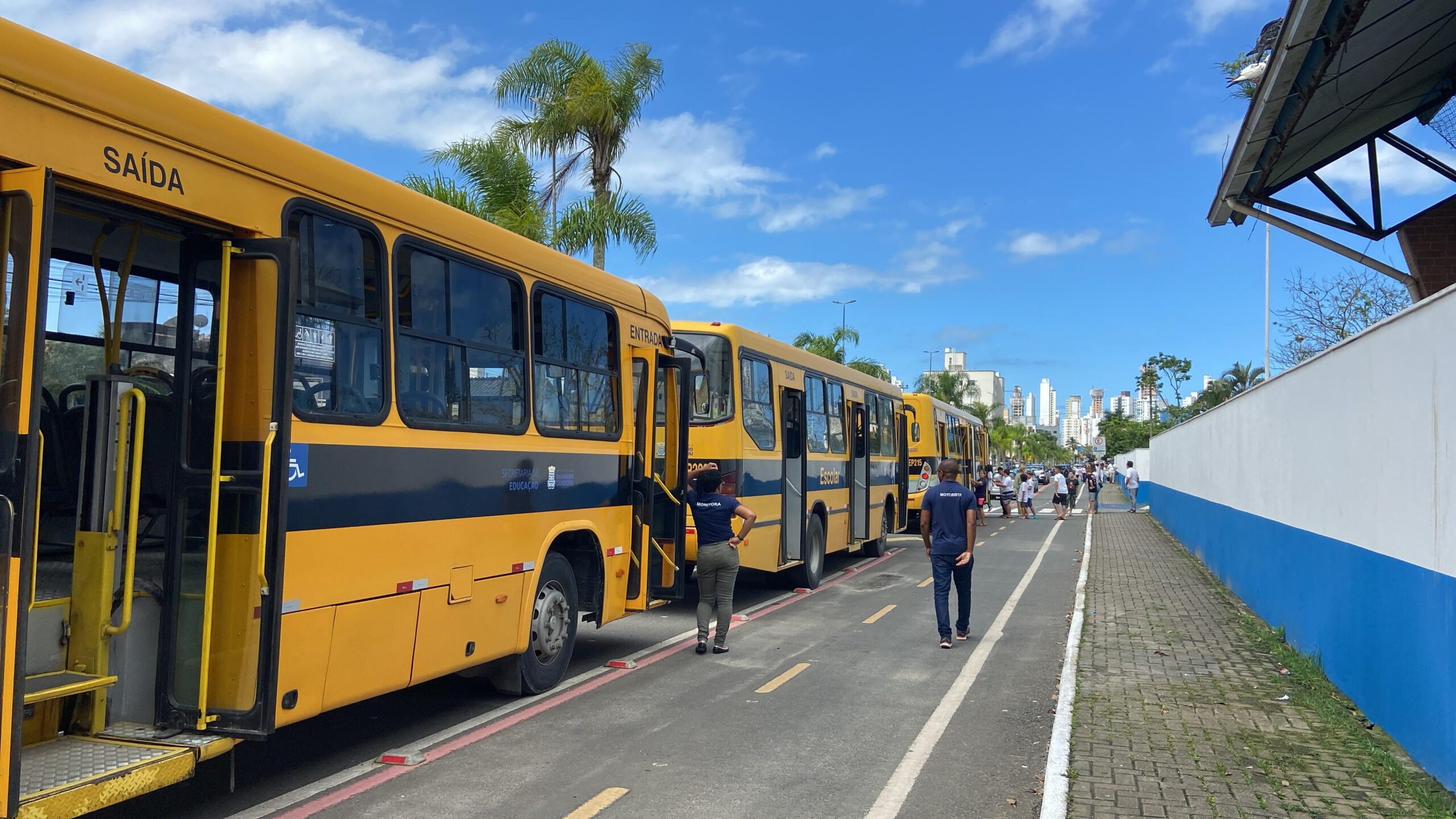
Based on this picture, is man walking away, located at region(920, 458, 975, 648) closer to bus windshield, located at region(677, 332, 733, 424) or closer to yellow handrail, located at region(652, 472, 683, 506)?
yellow handrail, located at region(652, 472, 683, 506)

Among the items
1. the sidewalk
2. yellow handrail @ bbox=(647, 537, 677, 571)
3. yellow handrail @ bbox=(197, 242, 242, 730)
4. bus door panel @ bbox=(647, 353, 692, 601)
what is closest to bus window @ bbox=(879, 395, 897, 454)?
the sidewalk

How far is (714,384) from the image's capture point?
474 inches

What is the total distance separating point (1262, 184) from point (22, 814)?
1239 centimetres

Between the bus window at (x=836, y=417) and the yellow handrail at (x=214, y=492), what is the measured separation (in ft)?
37.2

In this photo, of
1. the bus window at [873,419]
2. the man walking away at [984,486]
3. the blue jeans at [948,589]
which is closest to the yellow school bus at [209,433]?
the blue jeans at [948,589]

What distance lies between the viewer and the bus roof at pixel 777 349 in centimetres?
1223

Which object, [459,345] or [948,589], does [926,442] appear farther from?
[459,345]

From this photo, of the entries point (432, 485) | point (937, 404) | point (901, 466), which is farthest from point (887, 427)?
point (432, 485)

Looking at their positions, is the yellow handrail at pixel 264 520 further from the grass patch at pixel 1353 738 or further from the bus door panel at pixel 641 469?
the grass patch at pixel 1353 738

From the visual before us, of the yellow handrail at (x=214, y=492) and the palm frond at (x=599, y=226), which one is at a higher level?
the palm frond at (x=599, y=226)

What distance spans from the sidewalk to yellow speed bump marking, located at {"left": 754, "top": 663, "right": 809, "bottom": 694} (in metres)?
2.38

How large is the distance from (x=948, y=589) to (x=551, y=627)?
4375mm

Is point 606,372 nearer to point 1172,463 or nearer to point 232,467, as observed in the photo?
point 232,467

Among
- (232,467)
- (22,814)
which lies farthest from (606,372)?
(22,814)
